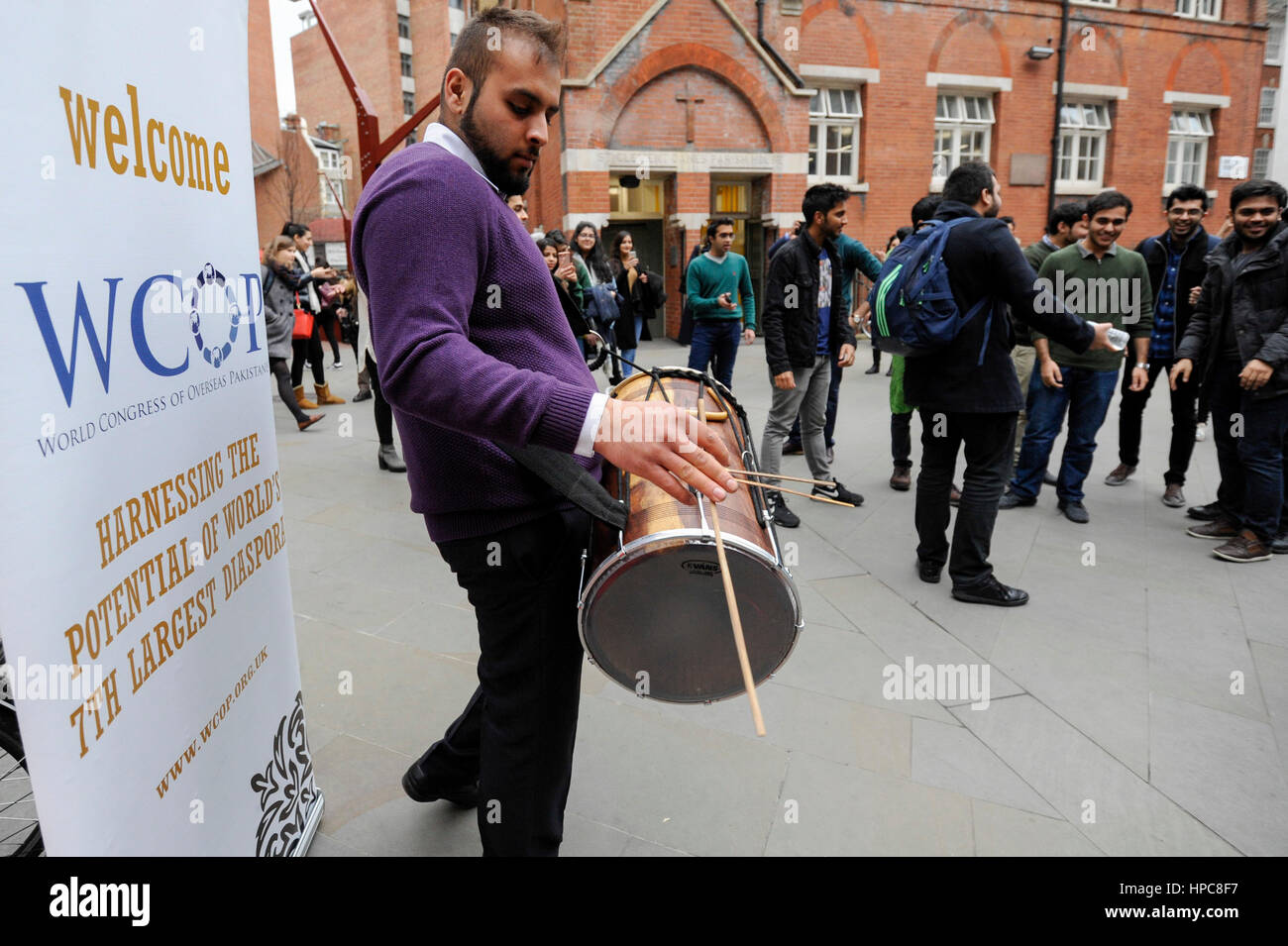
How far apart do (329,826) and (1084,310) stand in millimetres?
5521

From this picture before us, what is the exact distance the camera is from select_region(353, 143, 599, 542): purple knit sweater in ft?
4.55

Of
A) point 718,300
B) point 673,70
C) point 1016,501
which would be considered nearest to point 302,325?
point 718,300

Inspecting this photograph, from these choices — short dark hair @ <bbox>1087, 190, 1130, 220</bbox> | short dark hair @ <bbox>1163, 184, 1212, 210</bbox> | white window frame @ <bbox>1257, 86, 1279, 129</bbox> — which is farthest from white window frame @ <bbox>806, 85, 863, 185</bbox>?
white window frame @ <bbox>1257, 86, 1279, 129</bbox>

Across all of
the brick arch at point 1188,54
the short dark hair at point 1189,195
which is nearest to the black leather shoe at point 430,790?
the short dark hair at point 1189,195

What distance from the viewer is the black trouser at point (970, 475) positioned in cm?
413

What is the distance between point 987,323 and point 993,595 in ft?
4.66

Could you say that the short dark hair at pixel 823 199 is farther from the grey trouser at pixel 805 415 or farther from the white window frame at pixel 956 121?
the white window frame at pixel 956 121

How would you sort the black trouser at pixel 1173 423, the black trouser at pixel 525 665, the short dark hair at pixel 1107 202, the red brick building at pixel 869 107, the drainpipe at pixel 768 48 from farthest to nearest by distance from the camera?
the drainpipe at pixel 768 48, the red brick building at pixel 869 107, the black trouser at pixel 1173 423, the short dark hair at pixel 1107 202, the black trouser at pixel 525 665

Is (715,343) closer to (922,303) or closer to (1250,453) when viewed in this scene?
(922,303)

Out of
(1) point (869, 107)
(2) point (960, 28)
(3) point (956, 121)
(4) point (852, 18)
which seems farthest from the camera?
(3) point (956, 121)

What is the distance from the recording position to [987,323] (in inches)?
159

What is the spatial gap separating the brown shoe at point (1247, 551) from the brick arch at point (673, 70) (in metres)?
12.1
